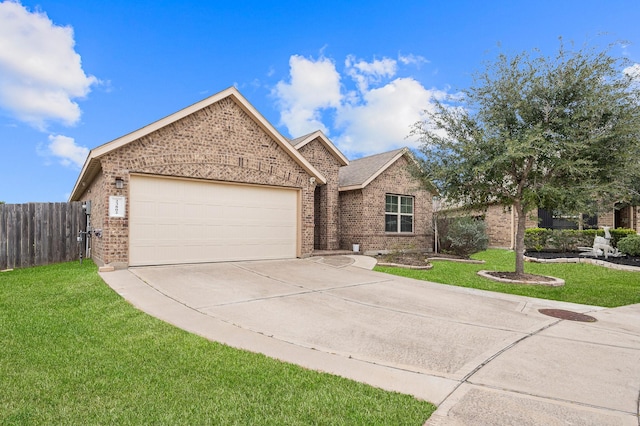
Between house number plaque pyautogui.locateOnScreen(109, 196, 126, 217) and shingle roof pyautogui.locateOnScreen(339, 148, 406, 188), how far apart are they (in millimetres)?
9225

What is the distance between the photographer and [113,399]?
10.3ft

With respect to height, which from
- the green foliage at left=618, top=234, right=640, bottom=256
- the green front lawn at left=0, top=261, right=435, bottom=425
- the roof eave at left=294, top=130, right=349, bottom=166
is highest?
the roof eave at left=294, top=130, right=349, bottom=166

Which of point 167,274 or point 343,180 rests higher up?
point 343,180

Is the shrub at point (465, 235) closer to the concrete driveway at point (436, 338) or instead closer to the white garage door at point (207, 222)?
the white garage door at point (207, 222)

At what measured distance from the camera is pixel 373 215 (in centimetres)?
1617

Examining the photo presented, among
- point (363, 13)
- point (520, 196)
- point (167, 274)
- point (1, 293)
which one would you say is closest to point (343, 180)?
point (363, 13)

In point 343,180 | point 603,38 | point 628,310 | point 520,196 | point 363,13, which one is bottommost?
point 628,310

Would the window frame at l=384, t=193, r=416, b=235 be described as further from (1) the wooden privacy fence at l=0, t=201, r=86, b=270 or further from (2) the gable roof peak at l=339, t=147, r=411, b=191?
(1) the wooden privacy fence at l=0, t=201, r=86, b=270

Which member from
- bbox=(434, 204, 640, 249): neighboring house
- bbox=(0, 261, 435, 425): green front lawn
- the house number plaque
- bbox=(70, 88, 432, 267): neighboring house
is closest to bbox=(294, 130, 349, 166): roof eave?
bbox=(70, 88, 432, 267): neighboring house

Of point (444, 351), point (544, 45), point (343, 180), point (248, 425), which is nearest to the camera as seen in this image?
point (248, 425)

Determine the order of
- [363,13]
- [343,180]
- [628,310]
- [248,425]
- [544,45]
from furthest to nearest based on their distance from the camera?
[343,180] < [363,13] < [544,45] < [628,310] < [248,425]

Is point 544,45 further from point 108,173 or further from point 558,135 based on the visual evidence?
point 108,173

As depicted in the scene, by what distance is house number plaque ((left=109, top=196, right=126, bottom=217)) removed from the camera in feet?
31.6

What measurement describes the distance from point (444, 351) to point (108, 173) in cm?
922
